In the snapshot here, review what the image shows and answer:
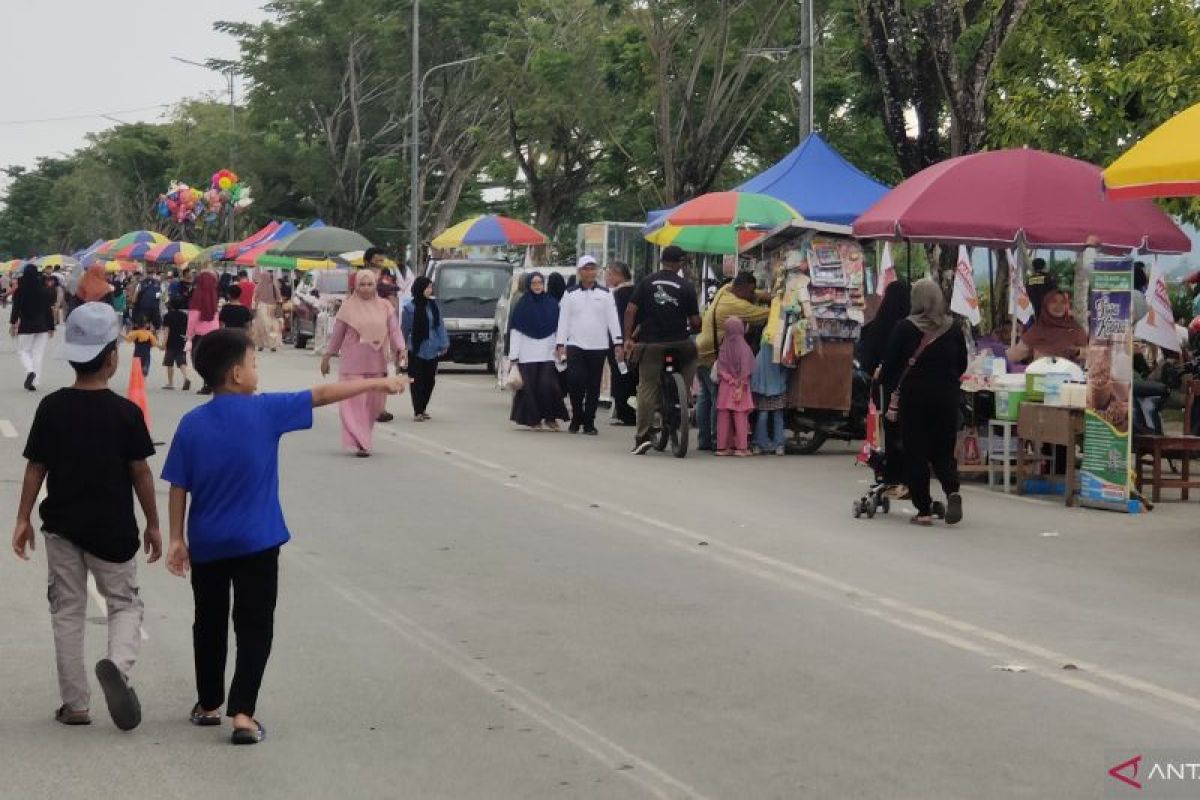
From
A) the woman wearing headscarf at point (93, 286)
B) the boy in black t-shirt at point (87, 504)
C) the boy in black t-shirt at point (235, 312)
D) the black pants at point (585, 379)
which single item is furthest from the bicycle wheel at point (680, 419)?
the boy in black t-shirt at point (87, 504)

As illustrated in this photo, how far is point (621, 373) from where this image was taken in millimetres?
23594

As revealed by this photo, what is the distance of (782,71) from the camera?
138 feet

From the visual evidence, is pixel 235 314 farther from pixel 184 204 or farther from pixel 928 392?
pixel 184 204

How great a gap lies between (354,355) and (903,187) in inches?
214

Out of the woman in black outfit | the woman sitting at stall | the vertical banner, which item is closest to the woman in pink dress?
the woman in black outfit

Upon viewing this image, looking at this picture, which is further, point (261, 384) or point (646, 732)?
point (261, 384)

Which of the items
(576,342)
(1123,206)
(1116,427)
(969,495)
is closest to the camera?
(1116,427)

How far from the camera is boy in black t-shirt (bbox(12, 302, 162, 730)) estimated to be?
7496mm

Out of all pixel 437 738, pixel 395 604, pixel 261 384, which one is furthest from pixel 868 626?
pixel 261 384

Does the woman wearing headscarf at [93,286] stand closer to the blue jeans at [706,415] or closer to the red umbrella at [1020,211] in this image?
the blue jeans at [706,415]

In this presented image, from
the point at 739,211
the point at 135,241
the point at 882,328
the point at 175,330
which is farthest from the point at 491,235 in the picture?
the point at 135,241

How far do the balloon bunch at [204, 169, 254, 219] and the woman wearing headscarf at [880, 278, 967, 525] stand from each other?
58781 millimetres

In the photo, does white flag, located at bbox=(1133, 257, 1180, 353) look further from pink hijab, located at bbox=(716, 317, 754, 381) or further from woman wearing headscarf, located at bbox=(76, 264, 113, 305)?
woman wearing headscarf, located at bbox=(76, 264, 113, 305)

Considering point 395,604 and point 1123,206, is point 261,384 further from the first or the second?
point 395,604
